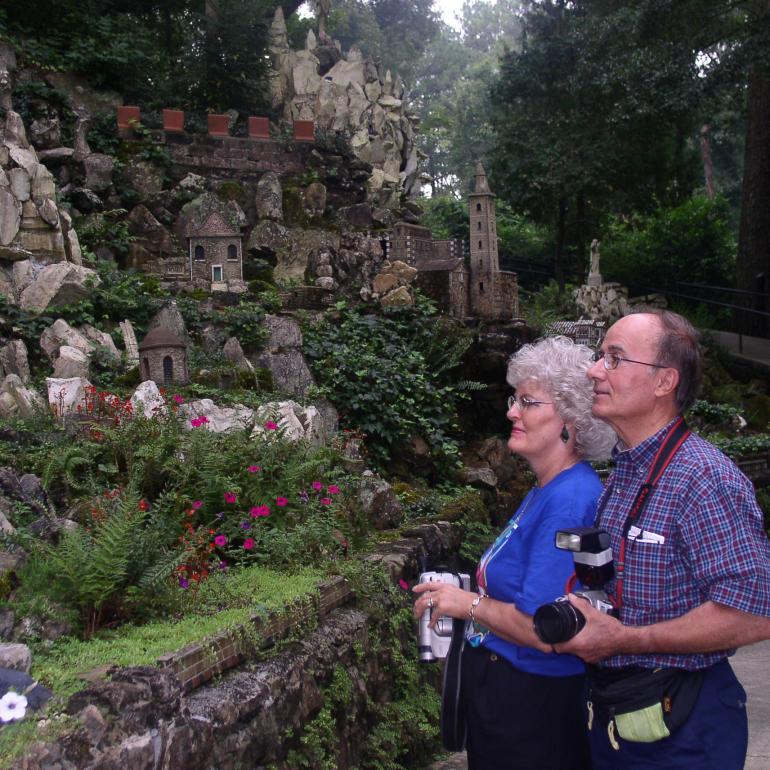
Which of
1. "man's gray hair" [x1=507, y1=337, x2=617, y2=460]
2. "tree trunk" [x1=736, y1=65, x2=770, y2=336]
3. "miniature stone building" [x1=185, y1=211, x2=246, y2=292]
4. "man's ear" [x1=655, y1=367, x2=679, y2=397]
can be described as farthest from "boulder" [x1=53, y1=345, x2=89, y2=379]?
"tree trunk" [x1=736, y1=65, x2=770, y2=336]

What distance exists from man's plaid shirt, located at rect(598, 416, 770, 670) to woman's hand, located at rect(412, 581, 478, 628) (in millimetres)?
478

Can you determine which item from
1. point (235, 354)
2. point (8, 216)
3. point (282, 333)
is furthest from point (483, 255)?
point (8, 216)

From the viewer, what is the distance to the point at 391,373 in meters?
9.91

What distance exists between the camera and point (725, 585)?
2186 millimetres

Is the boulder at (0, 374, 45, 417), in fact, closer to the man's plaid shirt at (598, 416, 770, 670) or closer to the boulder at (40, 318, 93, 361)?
the boulder at (40, 318, 93, 361)

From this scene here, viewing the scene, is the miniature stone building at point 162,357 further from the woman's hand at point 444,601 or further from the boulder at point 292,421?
the woman's hand at point 444,601

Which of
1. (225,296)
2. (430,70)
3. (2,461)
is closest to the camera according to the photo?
(2,461)

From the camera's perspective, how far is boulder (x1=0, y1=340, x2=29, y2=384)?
26.2 ft

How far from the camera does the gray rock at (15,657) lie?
2.88 metres

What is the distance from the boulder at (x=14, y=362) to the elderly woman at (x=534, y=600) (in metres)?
6.27

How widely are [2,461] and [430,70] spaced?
5449 centimetres

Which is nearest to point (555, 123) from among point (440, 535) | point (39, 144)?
point (39, 144)

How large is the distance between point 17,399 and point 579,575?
6125mm

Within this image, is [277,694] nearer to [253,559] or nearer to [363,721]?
[363,721]
